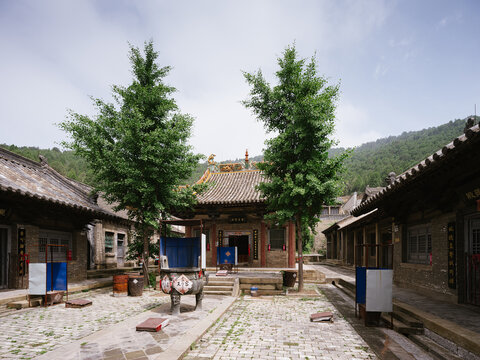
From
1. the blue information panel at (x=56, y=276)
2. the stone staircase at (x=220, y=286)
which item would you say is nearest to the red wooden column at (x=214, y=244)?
the stone staircase at (x=220, y=286)

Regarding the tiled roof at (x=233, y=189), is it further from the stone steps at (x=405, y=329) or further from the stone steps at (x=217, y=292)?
the stone steps at (x=405, y=329)

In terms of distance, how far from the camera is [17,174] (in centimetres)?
1121

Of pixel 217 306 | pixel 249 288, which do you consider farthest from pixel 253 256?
pixel 217 306

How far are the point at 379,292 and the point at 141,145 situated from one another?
8901 mm

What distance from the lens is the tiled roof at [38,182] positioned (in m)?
9.37

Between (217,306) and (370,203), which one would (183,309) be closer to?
(217,306)

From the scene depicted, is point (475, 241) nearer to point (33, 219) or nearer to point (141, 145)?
point (141, 145)

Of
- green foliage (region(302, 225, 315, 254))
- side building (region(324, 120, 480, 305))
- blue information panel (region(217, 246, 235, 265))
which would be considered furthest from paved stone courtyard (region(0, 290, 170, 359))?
green foliage (region(302, 225, 315, 254))

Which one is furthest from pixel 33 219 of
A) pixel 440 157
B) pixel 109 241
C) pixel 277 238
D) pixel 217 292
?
pixel 440 157

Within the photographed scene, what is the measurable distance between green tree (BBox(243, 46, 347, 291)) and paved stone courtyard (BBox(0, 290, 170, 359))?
17.6ft

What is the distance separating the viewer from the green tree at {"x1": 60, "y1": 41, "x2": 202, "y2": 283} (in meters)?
11.4

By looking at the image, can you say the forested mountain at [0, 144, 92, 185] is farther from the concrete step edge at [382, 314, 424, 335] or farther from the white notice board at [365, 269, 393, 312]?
the concrete step edge at [382, 314, 424, 335]

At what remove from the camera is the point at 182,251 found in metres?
9.53

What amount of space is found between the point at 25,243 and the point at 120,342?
677 cm
